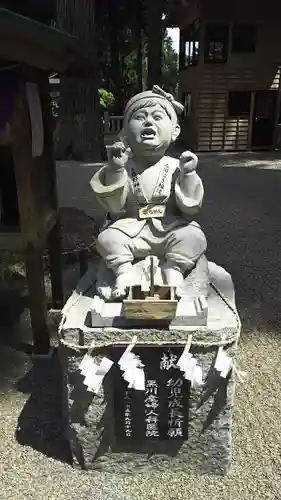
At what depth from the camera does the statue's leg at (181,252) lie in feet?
7.06

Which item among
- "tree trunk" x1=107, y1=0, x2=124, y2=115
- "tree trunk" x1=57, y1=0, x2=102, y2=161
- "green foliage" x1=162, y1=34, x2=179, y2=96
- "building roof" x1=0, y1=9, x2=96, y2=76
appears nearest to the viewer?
A: "building roof" x1=0, y1=9, x2=96, y2=76

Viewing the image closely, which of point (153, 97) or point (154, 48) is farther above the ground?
point (154, 48)

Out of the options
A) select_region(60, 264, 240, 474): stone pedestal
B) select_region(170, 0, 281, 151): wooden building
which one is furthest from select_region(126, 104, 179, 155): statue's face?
select_region(170, 0, 281, 151): wooden building

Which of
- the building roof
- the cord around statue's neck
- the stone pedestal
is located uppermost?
the building roof

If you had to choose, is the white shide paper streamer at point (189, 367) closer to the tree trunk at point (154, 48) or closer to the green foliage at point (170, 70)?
the tree trunk at point (154, 48)

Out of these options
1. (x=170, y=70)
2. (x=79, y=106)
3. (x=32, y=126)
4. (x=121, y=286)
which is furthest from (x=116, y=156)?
(x=170, y=70)

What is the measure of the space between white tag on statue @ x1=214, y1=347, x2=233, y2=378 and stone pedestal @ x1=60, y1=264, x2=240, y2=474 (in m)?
0.03

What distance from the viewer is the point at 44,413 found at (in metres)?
2.60

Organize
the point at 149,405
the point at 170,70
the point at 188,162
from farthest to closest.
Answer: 1. the point at 170,70
2. the point at 188,162
3. the point at 149,405

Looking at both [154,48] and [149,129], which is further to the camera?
[154,48]

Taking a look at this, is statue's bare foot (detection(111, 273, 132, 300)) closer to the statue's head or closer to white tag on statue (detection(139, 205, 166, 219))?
white tag on statue (detection(139, 205, 166, 219))

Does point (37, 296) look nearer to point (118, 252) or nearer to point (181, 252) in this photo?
point (118, 252)

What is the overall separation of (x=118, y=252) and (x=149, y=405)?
0.69m

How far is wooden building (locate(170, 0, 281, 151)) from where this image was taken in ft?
41.5
